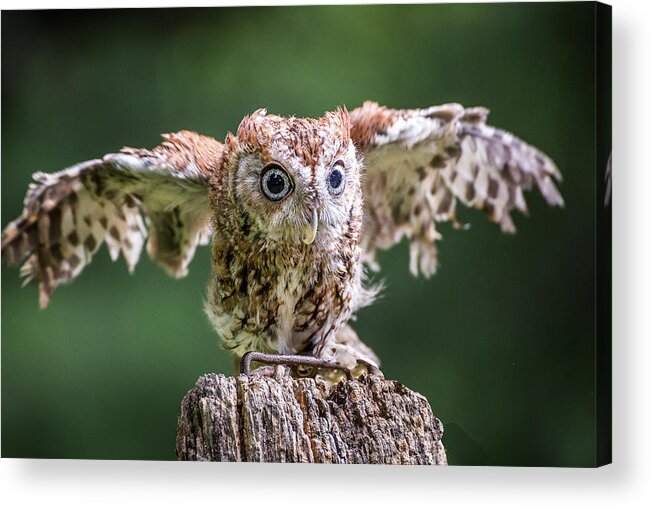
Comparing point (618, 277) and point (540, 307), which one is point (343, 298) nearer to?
point (540, 307)

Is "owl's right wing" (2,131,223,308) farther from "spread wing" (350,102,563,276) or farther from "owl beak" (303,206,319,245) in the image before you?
"spread wing" (350,102,563,276)

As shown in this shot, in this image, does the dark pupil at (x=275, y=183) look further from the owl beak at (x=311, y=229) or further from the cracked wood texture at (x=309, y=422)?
the cracked wood texture at (x=309, y=422)

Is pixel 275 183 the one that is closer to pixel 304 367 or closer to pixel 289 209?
pixel 289 209

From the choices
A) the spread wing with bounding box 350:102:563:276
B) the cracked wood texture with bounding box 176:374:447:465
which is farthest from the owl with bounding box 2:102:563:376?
the cracked wood texture with bounding box 176:374:447:465

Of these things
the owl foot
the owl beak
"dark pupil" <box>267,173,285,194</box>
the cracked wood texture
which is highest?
"dark pupil" <box>267,173,285,194</box>

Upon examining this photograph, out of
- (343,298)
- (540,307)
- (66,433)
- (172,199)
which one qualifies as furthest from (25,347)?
(540,307)

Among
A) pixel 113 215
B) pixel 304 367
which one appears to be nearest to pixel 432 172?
pixel 304 367
